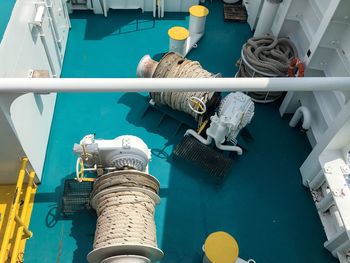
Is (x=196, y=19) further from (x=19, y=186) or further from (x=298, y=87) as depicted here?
(x=19, y=186)

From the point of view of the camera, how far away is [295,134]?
579 cm

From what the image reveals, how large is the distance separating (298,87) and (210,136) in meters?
1.73

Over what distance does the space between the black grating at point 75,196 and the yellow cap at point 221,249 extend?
1.73 metres

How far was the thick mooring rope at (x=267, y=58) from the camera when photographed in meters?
5.57

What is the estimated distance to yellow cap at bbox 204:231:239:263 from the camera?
12.8 feet

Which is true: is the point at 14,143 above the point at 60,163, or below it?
above

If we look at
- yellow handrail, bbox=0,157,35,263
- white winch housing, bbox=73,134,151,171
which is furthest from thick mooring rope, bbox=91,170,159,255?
yellow handrail, bbox=0,157,35,263

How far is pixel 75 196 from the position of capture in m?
4.58

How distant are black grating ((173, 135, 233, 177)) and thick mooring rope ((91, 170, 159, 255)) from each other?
1.15m

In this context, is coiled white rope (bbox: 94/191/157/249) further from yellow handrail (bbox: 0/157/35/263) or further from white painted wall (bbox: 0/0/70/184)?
white painted wall (bbox: 0/0/70/184)

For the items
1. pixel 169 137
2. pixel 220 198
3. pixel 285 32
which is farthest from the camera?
pixel 285 32

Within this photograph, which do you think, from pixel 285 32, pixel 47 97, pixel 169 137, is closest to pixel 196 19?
pixel 285 32

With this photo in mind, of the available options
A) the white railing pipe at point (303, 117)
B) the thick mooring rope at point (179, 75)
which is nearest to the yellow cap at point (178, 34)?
the thick mooring rope at point (179, 75)

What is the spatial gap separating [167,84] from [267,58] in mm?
2825
